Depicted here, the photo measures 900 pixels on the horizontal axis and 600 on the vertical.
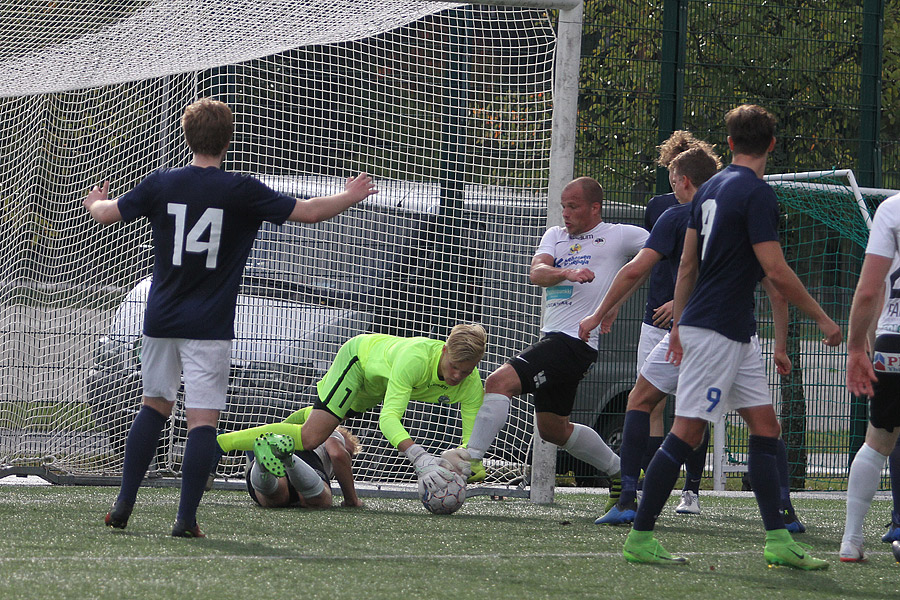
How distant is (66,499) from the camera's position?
261 inches

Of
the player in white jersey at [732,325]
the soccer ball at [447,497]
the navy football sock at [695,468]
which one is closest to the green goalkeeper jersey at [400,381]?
the soccer ball at [447,497]

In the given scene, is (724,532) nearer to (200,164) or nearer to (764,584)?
(764,584)

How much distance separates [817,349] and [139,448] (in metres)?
5.75

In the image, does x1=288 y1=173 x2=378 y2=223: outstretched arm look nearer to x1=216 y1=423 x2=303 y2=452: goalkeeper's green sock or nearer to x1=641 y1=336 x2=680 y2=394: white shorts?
x1=641 y1=336 x2=680 y2=394: white shorts

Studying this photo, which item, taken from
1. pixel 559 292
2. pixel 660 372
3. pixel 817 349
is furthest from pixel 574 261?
pixel 817 349

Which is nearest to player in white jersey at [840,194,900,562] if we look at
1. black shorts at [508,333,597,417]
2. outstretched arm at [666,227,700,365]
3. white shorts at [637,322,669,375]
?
outstretched arm at [666,227,700,365]

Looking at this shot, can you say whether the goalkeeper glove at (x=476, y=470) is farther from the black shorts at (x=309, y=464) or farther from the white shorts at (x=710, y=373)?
the white shorts at (x=710, y=373)

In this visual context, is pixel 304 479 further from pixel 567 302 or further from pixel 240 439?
pixel 567 302

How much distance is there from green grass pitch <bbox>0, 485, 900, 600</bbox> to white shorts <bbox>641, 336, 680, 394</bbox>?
74cm

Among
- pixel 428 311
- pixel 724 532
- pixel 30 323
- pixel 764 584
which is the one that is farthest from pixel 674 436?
pixel 30 323

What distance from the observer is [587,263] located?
638 cm

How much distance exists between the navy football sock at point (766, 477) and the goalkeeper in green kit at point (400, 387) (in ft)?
6.60

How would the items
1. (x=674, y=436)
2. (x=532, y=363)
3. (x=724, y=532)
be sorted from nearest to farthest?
1. (x=674, y=436)
2. (x=724, y=532)
3. (x=532, y=363)

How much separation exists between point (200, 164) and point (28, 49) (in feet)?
10.3
